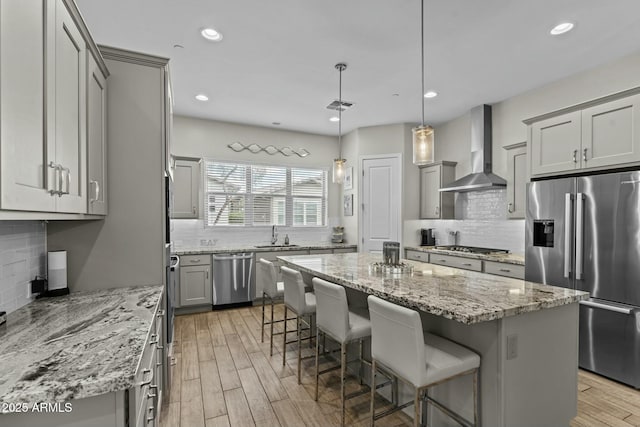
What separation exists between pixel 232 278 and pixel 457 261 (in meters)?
3.17

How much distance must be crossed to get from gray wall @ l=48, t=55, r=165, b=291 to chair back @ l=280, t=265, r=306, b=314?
101cm

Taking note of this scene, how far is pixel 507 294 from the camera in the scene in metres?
1.82

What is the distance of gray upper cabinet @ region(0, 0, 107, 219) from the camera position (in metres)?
0.94

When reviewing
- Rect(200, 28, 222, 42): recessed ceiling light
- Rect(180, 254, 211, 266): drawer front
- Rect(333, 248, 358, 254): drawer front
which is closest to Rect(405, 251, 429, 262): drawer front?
Rect(333, 248, 358, 254): drawer front

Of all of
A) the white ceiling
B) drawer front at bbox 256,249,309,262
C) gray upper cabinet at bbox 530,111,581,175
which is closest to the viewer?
the white ceiling

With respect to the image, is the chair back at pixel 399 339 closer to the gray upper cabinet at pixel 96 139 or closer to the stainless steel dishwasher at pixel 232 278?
the gray upper cabinet at pixel 96 139

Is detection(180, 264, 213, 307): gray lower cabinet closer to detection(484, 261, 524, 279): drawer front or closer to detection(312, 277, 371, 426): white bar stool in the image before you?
detection(312, 277, 371, 426): white bar stool

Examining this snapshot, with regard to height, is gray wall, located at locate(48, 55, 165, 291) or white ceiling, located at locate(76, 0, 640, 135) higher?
white ceiling, located at locate(76, 0, 640, 135)

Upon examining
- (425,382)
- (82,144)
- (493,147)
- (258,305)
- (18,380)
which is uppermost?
(493,147)

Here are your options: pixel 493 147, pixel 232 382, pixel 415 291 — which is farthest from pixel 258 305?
pixel 493 147

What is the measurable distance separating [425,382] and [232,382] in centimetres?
178

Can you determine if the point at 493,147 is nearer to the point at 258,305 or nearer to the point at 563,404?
the point at 563,404

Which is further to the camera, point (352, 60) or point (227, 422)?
point (352, 60)

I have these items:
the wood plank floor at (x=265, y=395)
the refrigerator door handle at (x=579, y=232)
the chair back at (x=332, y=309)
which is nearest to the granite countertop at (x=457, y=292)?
the chair back at (x=332, y=309)
